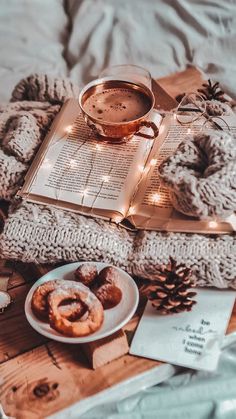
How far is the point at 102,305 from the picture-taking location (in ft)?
2.30

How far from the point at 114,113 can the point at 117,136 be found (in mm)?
36

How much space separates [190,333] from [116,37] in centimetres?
87

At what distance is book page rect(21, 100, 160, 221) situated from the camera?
81 centimetres

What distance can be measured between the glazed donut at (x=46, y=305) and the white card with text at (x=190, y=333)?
8cm

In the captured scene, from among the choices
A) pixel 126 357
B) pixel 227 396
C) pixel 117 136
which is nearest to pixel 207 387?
pixel 227 396

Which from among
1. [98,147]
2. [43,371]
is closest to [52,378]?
[43,371]

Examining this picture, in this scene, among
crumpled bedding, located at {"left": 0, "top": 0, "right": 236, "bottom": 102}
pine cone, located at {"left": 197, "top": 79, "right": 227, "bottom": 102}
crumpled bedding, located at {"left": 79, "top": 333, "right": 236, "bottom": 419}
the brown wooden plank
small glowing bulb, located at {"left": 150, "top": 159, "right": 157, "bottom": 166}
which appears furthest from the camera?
crumpled bedding, located at {"left": 0, "top": 0, "right": 236, "bottom": 102}

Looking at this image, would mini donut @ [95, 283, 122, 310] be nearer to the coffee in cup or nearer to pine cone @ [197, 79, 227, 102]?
the coffee in cup

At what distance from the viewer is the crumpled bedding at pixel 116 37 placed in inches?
53.0

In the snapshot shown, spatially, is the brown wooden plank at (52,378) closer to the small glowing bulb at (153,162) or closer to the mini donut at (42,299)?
the mini donut at (42,299)

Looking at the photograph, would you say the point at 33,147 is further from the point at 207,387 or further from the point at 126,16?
the point at 126,16

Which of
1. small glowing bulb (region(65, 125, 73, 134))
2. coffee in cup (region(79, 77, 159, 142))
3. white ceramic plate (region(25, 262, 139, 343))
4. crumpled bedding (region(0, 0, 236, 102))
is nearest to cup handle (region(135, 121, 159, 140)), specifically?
coffee in cup (region(79, 77, 159, 142))

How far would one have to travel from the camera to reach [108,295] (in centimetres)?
70

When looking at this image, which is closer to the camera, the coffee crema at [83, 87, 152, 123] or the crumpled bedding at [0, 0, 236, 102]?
the coffee crema at [83, 87, 152, 123]
